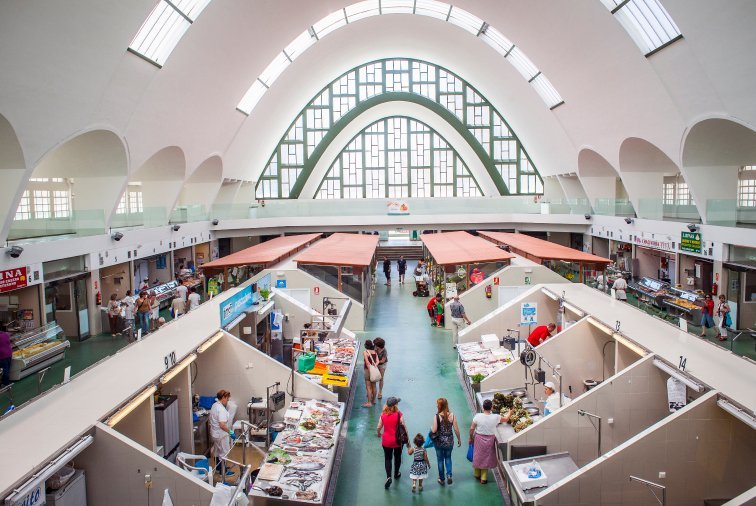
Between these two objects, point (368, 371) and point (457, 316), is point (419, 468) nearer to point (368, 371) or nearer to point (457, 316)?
point (368, 371)

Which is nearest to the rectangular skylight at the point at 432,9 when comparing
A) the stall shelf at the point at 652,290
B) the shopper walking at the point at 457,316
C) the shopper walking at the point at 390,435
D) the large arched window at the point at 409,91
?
the large arched window at the point at 409,91

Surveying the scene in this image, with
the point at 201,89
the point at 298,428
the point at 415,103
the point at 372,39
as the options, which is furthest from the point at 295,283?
the point at 415,103

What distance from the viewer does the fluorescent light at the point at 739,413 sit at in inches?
205

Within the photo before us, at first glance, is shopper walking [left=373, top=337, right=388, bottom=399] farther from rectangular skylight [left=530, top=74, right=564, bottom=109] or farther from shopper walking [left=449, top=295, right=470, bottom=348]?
rectangular skylight [left=530, top=74, right=564, bottom=109]

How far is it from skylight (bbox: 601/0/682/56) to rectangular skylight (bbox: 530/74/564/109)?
8586 millimetres

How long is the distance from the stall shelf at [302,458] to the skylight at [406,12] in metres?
21.3

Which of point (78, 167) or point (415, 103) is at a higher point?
point (415, 103)

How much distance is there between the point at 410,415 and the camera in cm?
1007

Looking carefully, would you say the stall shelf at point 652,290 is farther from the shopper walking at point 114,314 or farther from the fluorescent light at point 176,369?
the shopper walking at point 114,314

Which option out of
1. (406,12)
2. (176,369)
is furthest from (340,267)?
(406,12)

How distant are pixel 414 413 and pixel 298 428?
2.98 meters

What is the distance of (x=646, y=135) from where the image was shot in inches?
801

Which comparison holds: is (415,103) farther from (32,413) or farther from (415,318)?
(32,413)

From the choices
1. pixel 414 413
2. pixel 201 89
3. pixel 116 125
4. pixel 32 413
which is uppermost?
pixel 201 89
